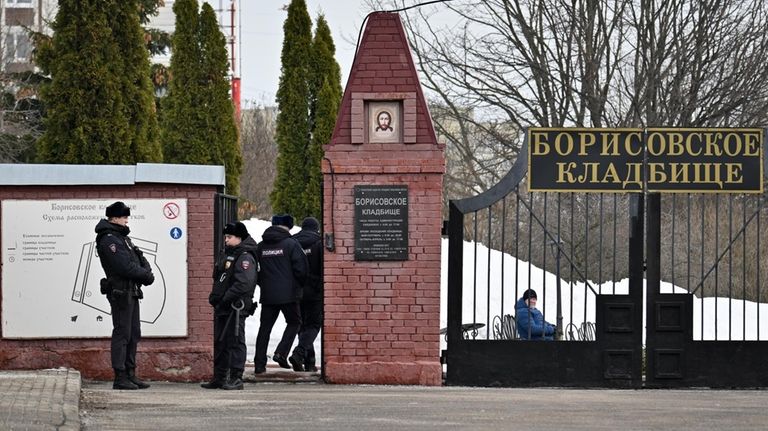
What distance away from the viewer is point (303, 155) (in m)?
31.4

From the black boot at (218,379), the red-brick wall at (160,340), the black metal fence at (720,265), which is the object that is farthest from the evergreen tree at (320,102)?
the black boot at (218,379)

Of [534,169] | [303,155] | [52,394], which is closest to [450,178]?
[303,155]

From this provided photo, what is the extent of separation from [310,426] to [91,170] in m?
5.33

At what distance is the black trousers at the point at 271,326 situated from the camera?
15.5m

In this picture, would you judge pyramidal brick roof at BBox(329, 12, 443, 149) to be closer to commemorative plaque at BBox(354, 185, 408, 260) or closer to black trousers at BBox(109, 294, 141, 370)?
commemorative plaque at BBox(354, 185, 408, 260)

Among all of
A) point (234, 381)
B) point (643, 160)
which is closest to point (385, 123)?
point (643, 160)

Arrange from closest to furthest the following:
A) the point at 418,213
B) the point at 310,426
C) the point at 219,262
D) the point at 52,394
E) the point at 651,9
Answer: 1. the point at 310,426
2. the point at 52,394
3. the point at 219,262
4. the point at 418,213
5. the point at 651,9

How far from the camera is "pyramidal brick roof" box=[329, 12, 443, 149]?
14.7m

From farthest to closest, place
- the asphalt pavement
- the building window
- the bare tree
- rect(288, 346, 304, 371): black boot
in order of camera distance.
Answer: the bare tree, the building window, rect(288, 346, 304, 371): black boot, the asphalt pavement

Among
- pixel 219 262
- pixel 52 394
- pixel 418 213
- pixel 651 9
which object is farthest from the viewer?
pixel 651 9

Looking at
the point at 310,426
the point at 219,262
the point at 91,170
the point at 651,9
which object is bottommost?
the point at 310,426

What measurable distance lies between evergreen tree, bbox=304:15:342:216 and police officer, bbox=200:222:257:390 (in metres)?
16.6

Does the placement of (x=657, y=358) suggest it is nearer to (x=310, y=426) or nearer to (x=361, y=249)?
(x=361, y=249)

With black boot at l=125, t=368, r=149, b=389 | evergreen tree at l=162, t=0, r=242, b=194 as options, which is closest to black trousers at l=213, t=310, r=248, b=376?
black boot at l=125, t=368, r=149, b=389
